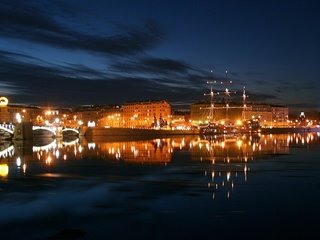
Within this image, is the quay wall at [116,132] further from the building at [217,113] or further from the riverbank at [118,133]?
the building at [217,113]

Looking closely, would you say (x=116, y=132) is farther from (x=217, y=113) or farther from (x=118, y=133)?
(x=217, y=113)

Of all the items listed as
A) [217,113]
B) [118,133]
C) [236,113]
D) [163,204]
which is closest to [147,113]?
[217,113]

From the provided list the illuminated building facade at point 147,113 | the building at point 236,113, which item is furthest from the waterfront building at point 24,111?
the building at point 236,113

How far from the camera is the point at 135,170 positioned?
91.0 feet

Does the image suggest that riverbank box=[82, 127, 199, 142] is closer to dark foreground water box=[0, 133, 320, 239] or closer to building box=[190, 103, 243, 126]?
building box=[190, 103, 243, 126]

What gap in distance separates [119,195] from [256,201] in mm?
5055

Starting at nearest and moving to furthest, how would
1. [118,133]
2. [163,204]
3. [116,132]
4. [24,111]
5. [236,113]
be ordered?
[163,204], [116,132], [118,133], [24,111], [236,113]

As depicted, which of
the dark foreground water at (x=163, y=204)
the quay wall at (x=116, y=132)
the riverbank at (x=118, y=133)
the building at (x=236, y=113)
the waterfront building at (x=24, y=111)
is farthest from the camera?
the building at (x=236, y=113)

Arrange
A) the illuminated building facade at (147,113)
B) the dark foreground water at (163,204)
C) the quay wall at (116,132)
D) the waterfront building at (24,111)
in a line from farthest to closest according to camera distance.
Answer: the illuminated building facade at (147,113)
the waterfront building at (24,111)
the quay wall at (116,132)
the dark foreground water at (163,204)

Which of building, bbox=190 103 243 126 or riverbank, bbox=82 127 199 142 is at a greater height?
building, bbox=190 103 243 126

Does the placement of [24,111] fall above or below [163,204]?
above

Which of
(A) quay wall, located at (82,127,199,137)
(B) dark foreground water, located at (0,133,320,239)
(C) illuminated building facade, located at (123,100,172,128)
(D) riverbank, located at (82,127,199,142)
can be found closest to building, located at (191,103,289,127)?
(C) illuminated building facade, located at (123,100,172,128)

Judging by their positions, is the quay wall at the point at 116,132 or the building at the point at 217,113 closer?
the quay wall at the point at 116,132

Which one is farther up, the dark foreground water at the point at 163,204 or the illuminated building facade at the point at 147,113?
the illuminated building facade at the point at 147,113
